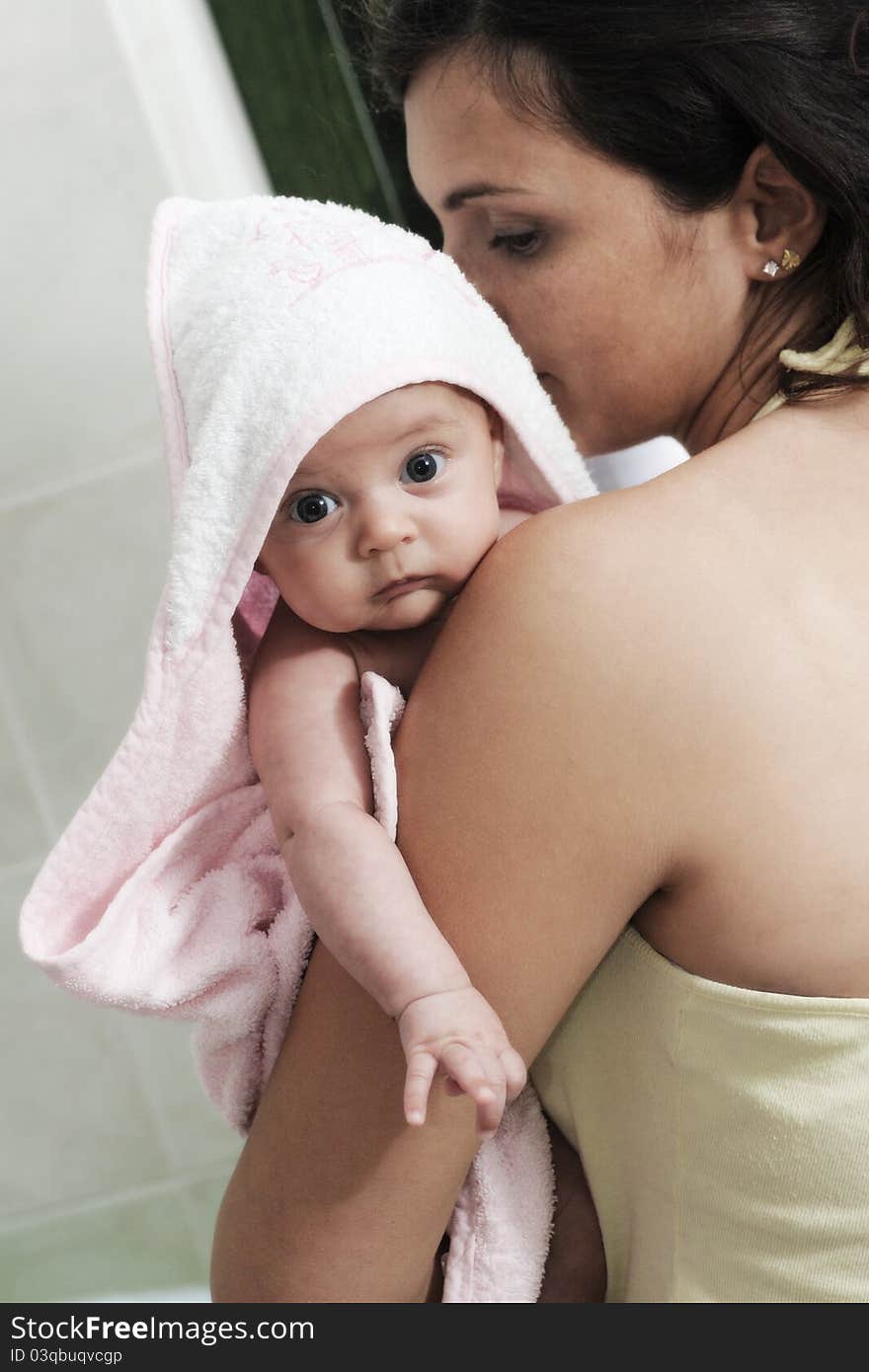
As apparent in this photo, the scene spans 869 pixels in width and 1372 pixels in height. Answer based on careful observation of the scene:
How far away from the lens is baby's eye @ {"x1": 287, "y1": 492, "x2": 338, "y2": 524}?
2.67 ft

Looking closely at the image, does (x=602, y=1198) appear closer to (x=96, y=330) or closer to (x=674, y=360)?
(x=674, y=360)

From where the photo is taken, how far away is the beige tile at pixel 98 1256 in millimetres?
1755

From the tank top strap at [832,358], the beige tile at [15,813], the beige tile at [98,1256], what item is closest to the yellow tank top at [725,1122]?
the tank top strap at [832,358]

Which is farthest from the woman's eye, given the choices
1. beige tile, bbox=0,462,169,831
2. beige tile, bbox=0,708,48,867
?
beige tile, bbox=0,708,48,867

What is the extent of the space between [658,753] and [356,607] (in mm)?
241

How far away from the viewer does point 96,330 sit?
126 centimetres

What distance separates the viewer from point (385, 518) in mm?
798

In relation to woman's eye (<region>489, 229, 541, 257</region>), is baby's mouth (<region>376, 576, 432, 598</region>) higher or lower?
lower

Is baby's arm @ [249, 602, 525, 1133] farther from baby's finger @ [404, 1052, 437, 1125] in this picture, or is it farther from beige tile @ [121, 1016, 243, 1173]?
beige tile @ [121, 1016, 243, 1173]

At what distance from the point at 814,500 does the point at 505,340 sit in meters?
0.27

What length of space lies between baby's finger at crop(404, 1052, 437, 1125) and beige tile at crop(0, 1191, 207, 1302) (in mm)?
1274

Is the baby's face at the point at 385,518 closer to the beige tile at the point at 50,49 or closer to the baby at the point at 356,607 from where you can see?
the baby at the point at 356,607

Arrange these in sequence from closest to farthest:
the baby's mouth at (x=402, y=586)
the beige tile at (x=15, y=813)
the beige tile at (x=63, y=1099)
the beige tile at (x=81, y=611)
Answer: the baby's mouth at (x=402, y=586) → the beige tile at (x=81, y=611) → the beige tile at (x=15, y=813) → the beige tile at (x=63, y=1099)
